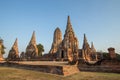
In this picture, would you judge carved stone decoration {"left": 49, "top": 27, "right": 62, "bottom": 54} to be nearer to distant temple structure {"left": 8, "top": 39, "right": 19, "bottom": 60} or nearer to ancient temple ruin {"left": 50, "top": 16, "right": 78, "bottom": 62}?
ancient temple ruin {"left": 50, "top": 16, "right": 78, "bottom": 62}

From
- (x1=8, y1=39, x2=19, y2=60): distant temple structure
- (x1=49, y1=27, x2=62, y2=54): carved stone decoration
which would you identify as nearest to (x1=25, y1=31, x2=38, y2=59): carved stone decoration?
(x1=8, y1=39, x2=19, y2=60): distant temple structure

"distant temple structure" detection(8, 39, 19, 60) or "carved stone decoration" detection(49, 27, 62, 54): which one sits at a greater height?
"carved stone decoration" detection(49, 27, 62, 54)

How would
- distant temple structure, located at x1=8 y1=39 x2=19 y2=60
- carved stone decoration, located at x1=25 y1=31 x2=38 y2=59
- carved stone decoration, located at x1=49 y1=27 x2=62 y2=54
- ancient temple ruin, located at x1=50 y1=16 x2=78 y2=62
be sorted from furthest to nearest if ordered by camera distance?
carved stone decoration, located at x1=49 y1=27 x2=62 y2=54
carved stone decoration, located at x1=25 y1=31 x2=38 y2=59
distant temple structure, located at x1=8 y1=39 x2=19 y2=60
ancient temple ruin, located at x1=50 y1=16 x2=78 y2=62

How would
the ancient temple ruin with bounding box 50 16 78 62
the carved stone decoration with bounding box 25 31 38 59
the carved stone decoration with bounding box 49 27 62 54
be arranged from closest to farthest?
the ancient temple ruin with bounding box 50 16 78 62, the carved stone decoration with bounding box 25 31 38 59, the carved stone decoration with bounding box 49 27 62 54

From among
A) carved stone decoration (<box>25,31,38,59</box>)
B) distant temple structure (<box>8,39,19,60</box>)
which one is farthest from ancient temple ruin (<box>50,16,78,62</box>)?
distant temple structure (<box>8,39,19,60</box>)

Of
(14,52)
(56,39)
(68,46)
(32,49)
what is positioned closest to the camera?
(68,46)

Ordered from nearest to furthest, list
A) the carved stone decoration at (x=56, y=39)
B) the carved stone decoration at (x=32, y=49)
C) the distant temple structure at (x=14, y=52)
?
1. the distant temple structure at (x=14, y=52)
2. the carved stone decoration at (x=32, y=49)
3. the carved stone decoration at (x=56, y=39)

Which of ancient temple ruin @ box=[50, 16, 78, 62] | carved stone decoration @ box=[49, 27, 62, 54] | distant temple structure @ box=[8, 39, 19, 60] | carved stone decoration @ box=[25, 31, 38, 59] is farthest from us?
carved stone decoration @ box=[49, 27, 62, 54]

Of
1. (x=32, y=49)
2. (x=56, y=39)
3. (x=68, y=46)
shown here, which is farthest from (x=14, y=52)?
(x=56, y=39)

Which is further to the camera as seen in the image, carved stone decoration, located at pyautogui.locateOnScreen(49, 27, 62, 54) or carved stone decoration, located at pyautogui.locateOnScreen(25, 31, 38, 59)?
carved stone decoration, located at pyautogui.locateOnScreen(49, 27, 62, 54)

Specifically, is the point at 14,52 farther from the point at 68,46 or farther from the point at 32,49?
the point at 68,46

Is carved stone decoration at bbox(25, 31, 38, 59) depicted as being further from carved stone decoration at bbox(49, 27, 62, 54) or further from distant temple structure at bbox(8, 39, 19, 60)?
carved stone decoration at bbox(49, 27, 62, 54)

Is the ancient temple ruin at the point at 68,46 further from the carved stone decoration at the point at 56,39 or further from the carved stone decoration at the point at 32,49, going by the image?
the carved stone decoration at the point at 56,39

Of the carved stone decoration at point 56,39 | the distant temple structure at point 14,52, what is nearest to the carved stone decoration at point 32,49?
the distant temple structure at point 14,52
